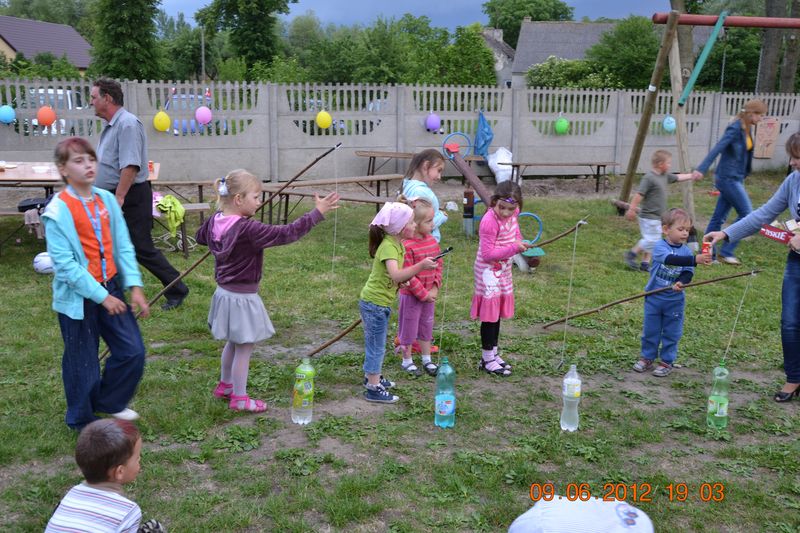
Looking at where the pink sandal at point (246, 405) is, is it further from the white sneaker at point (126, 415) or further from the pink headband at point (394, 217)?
the pink headband at point (394, 217)

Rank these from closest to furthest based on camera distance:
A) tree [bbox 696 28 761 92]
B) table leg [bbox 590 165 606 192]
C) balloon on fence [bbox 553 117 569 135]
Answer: table leg [bbox 590 165 606 192]
balloon on fence [bbox 553 117 569 135]
tree [bbox 696 28 761 92]

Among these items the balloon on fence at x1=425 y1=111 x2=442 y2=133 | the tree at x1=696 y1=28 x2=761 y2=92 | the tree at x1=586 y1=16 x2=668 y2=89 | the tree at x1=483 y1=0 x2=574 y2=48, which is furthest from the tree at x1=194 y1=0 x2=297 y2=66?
the tree at x1=483 y1=0 x2=574 y2=48

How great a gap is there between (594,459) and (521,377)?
4.64 ft

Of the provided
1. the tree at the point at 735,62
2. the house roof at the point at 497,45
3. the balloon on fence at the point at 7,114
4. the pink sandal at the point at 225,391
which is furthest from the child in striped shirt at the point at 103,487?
the house roof at the point at 497,45

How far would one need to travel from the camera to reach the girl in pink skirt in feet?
17.7

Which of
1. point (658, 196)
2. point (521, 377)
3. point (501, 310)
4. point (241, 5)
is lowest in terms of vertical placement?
point (521, 377)

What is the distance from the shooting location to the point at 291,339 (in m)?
6.40

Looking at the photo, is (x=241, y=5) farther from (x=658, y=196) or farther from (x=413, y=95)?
(x=658, y=196)

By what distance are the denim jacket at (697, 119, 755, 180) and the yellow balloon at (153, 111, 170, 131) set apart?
970cm

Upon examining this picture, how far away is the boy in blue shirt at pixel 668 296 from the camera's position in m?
5.62

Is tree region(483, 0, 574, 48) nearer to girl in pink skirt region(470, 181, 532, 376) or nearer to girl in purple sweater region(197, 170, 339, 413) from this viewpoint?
girl in pink skirt region(470, 181, 532, 376)

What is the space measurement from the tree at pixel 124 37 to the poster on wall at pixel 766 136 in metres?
29.8

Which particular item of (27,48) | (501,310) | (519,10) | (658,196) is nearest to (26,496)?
(501,310)

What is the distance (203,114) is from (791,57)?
17745 mm
